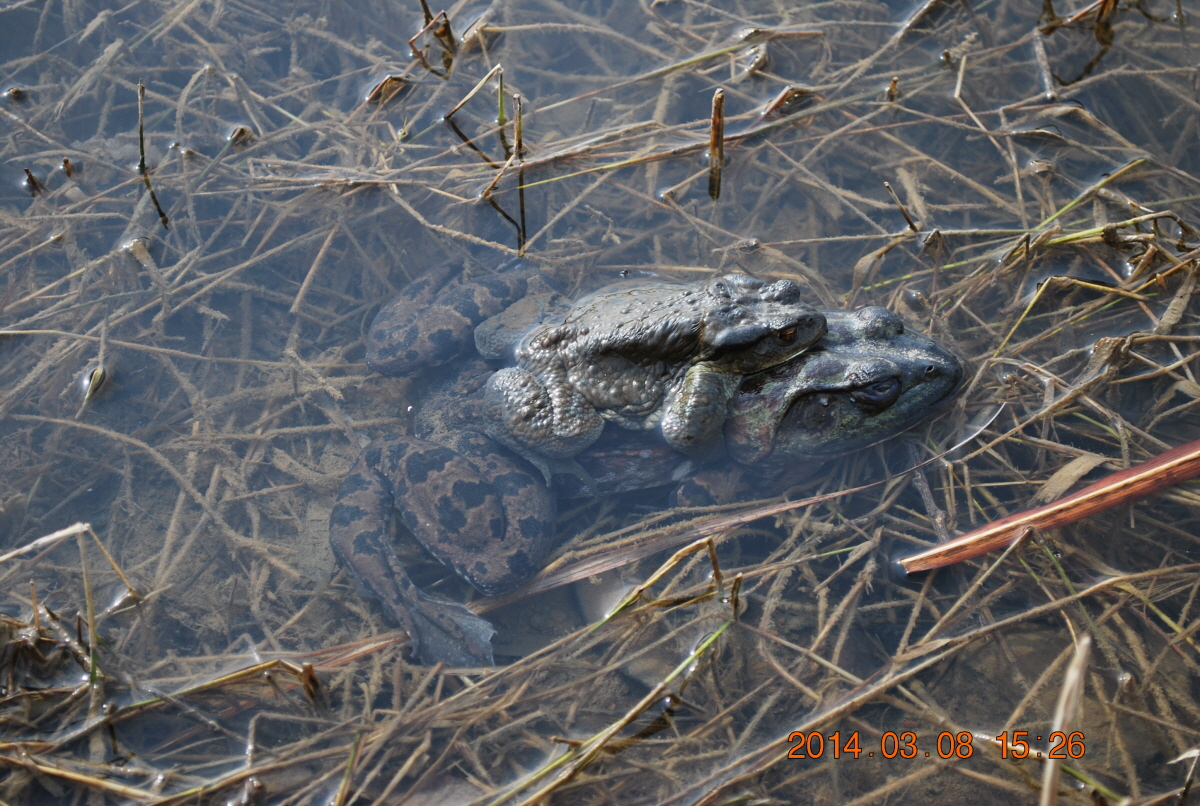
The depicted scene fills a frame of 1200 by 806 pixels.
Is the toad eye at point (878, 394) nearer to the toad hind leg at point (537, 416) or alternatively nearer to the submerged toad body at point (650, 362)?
the submerged toad body at point (650, 362)

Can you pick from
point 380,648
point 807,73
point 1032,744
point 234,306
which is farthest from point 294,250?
point 1032,744

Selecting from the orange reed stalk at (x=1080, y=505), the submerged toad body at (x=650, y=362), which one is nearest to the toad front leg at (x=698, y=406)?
the submerged toad body at (x=650, y=362)

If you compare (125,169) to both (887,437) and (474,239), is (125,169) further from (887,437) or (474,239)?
(887,437)
